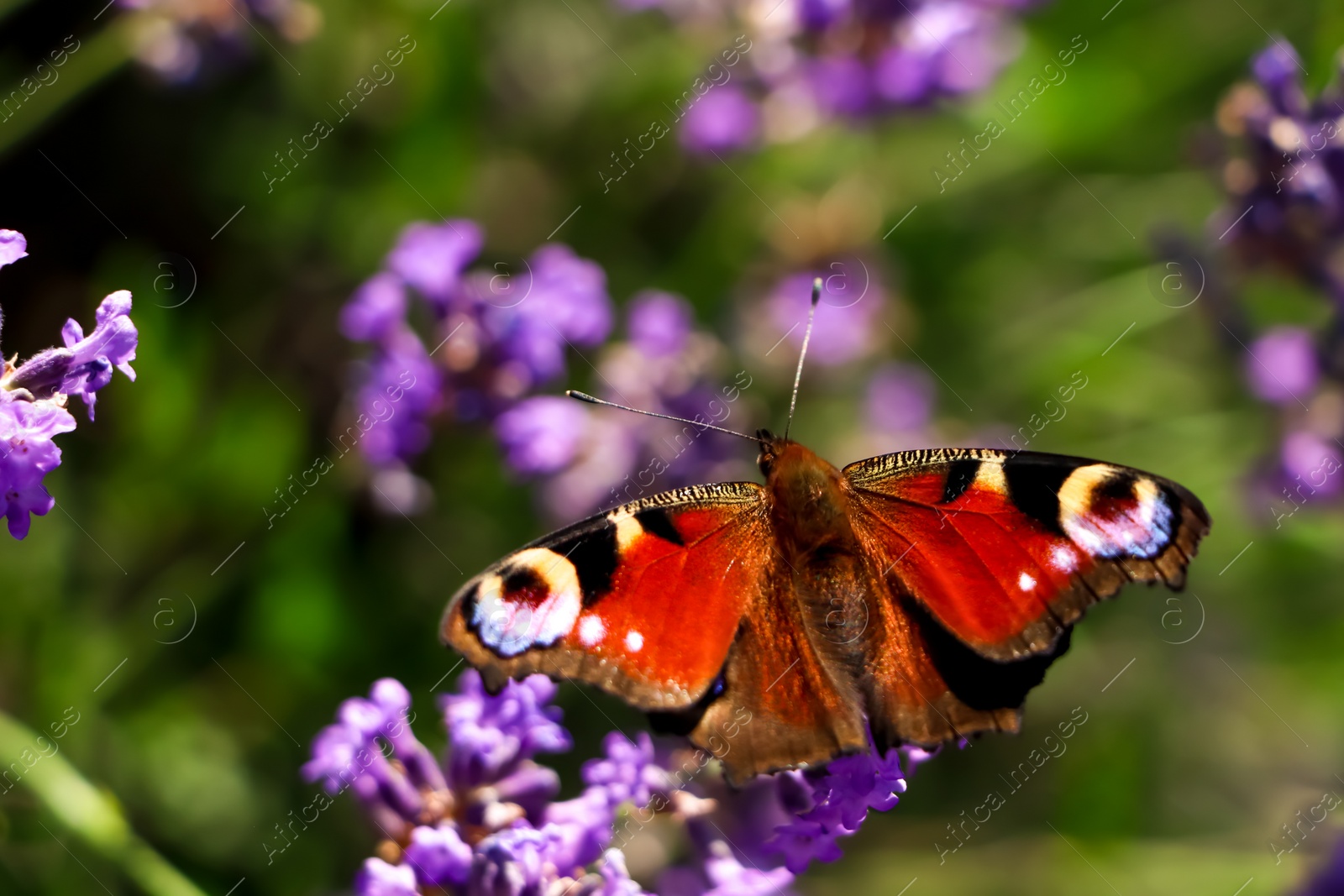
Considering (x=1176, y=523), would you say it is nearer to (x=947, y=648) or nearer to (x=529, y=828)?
(x=947, y=648)

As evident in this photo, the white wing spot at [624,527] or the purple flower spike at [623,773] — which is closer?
the white wing spot at [624,527]

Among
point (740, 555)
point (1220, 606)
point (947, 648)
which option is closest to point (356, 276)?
point (740, 555)

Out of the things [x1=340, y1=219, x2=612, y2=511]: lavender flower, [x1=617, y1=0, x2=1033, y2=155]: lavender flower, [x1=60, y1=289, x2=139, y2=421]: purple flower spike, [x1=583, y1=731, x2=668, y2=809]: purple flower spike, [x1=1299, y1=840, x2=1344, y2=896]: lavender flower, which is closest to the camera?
[x1=60, y1=289, x2=139, y2=421]: purple flower spike

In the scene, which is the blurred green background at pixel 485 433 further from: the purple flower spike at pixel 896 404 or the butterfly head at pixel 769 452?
the butterfly head at pixel 769 452

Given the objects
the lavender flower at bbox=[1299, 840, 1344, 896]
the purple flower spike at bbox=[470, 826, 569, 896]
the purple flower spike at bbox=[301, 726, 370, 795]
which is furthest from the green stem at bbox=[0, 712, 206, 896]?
the lavender flower at bbox=[1299, 840, 1344, 896]

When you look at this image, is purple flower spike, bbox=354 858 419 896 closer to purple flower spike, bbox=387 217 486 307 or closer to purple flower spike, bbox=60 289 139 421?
purple flower spike, bbox=60 289 139 421

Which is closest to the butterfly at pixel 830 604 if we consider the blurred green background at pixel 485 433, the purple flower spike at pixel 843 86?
the blurred green background at pixel 485 433

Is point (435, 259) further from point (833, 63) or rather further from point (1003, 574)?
point (1003, 574)
